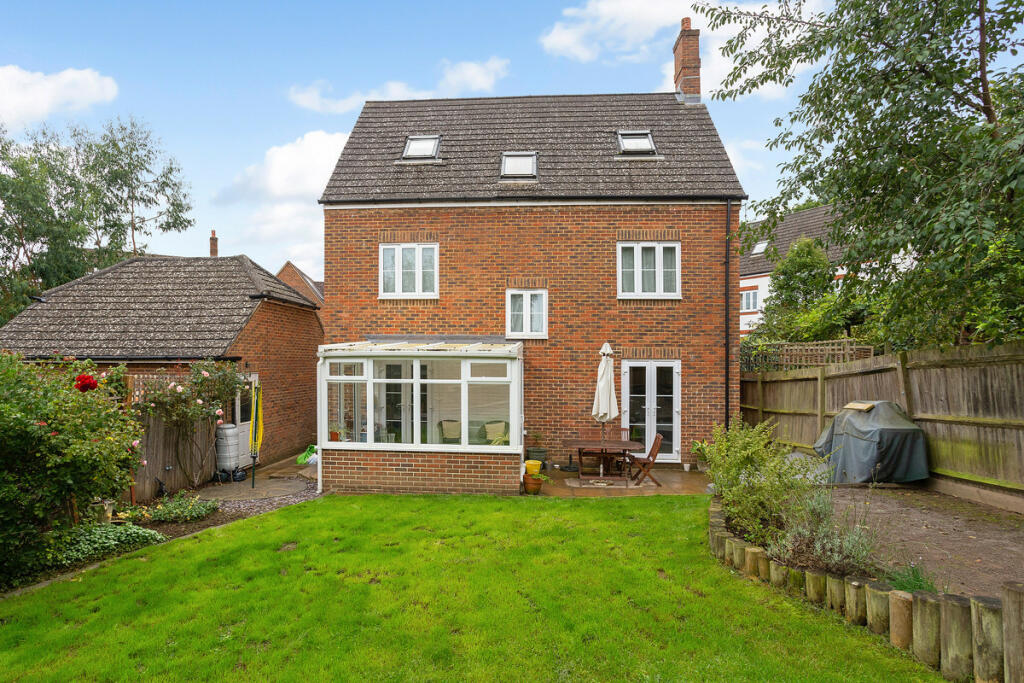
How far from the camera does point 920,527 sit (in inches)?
243

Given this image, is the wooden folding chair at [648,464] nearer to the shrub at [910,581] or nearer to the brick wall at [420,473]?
the brick wall at [420,473]

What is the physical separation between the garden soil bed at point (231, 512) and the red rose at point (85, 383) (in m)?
2.34

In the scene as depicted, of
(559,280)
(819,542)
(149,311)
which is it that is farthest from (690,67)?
(149,311)

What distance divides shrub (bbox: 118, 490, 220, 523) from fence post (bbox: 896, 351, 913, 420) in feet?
37.9

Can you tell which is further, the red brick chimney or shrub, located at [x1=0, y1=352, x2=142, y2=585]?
the red brick chimney

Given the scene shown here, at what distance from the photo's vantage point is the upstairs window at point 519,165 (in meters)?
12.5

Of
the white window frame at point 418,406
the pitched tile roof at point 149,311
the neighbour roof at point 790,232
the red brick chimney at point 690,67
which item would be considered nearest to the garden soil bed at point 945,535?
the white window frame at point 418,406

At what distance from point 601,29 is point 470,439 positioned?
1064cm

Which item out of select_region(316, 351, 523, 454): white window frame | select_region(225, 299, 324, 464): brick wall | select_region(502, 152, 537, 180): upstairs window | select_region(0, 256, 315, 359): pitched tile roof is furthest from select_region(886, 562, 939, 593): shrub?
select_region(225, 299, 324, 464): brick wall

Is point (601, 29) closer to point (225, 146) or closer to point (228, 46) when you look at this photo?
point (228, 46)

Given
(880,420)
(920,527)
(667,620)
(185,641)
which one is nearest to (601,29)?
(880,420)

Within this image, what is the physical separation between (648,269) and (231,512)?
9.69 meters

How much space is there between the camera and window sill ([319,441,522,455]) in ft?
30.7

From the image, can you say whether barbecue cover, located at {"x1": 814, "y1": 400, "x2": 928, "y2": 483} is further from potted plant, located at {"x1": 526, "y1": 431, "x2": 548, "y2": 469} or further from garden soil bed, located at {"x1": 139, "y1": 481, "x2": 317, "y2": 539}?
garden soil bed, located at {"x1": 139, "y1": 481, "x2": 317, "y2": 539}
